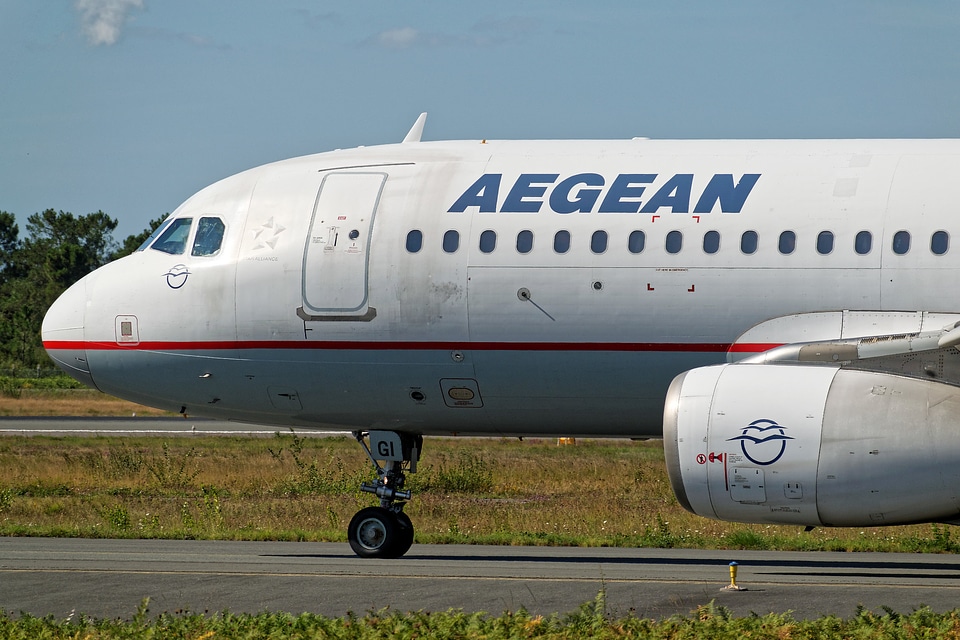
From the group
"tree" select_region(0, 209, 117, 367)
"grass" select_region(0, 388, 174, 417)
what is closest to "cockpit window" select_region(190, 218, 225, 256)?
"grass" select_region(0, 388, 174, 417)

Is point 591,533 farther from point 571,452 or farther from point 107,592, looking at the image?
point 571,452

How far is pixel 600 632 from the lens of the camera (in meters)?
12.2

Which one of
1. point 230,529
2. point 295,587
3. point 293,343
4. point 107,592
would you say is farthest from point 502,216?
point 230,529

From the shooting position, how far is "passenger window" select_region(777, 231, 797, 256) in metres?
16.8

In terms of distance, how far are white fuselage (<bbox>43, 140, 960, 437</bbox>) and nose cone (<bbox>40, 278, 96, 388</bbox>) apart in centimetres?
3

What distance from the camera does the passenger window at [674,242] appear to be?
1712 centimetres

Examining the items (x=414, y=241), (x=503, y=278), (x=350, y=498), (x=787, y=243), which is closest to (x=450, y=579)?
(x=503, y=278)

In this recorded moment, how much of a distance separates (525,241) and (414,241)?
1.40m

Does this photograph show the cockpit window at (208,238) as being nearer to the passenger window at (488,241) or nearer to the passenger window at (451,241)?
the passenger window at (451,241)

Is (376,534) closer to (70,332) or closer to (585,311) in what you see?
(585,311)

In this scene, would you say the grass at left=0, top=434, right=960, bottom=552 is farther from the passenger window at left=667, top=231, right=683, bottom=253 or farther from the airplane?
the passenger window at left=667, top=231, right=683, bottom=253

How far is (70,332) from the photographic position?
19125 mm

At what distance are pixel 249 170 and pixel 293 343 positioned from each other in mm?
2699

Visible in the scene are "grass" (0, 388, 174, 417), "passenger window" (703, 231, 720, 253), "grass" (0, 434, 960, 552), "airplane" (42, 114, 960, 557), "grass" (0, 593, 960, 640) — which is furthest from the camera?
"grass" (0, 388, 174, 417)
